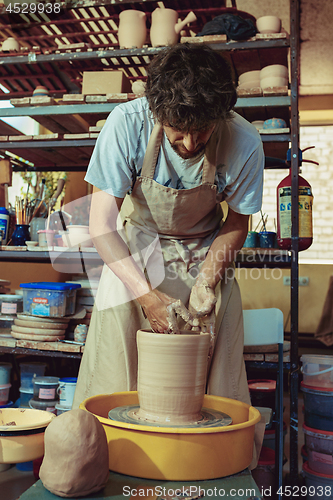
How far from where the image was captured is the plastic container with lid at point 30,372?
2633mm

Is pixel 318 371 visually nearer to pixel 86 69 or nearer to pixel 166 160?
pixel 166 160

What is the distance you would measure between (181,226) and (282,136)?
1.07m

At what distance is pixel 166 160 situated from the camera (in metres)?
1.45

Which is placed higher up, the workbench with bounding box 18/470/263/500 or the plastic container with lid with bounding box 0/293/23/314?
the plastic container with lid with bounding box 0/293/23/314

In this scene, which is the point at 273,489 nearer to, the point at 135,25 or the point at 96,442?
the point at 96,442

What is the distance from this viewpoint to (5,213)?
2666 millimetres

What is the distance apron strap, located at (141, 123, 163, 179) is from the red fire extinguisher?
1.06 m

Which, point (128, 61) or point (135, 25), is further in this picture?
point (128, 61)

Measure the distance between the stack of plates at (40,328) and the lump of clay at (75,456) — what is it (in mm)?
1608

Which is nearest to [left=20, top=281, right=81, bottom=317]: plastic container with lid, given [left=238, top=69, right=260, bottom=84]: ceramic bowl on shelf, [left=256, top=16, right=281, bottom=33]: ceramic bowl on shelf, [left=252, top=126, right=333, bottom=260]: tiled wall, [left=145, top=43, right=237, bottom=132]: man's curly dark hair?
[left=145, top=43, right=237, bottom=132]: man's curly dark hair

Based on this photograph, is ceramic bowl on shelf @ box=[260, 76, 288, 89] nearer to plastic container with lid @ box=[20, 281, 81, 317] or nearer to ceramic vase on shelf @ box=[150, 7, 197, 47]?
ceramic vase on shelf @ box=[150, 7, 197, 47]

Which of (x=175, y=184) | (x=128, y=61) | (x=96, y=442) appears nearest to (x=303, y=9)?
(x=128, y=61)

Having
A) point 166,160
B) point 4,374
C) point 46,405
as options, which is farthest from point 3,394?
→ point 166,160

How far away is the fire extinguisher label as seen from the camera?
2.25 m
